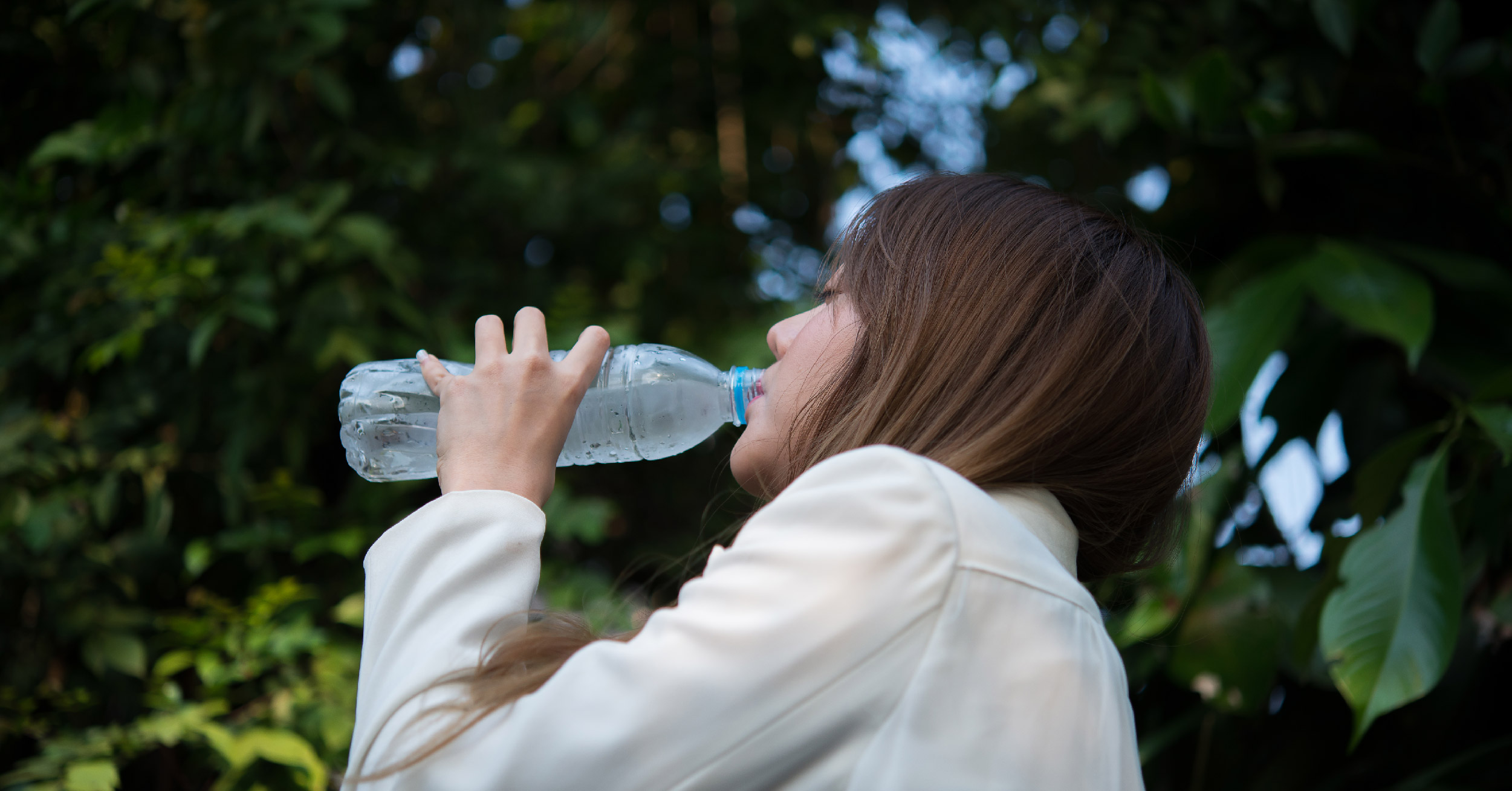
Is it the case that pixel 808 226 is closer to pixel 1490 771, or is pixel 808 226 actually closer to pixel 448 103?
pixel 448 103

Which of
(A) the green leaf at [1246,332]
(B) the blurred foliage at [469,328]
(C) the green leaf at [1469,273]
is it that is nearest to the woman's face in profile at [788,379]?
(B) the blurred foliage at [469,328]

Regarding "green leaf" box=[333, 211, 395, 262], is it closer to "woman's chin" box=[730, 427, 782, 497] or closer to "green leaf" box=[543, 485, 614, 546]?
"green leaf" box=[543, 485, 614, 546]

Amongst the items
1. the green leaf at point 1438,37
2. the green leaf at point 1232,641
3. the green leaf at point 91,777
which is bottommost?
the green leaf at point 1232,641

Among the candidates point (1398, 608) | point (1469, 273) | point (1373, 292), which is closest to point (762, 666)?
point (1398, 608)

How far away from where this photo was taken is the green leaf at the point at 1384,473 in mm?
1505

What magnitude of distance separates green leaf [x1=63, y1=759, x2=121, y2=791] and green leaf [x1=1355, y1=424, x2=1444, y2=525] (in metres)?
1.91

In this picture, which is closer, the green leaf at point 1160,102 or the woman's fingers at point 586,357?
the woman's fingers at point 586,357

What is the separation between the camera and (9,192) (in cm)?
179

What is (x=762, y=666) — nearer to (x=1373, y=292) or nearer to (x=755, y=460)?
(x=755, y=460)

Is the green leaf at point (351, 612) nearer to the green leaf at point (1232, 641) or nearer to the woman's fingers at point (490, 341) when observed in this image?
Result: the woman's fingers at point (490, 341)

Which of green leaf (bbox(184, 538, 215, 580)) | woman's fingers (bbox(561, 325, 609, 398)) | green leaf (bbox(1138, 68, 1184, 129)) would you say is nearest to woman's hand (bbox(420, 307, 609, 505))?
woman's fingers (bbox(561, 325, 609, 398))

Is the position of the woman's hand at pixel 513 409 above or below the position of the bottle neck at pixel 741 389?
above

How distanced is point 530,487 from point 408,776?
28cm

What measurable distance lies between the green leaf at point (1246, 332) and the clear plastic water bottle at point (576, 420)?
755 mm
